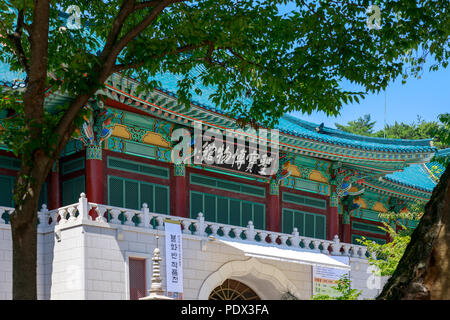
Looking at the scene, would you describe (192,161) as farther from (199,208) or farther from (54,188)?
(54,188)

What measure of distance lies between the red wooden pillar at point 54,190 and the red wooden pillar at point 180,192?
3.17 m

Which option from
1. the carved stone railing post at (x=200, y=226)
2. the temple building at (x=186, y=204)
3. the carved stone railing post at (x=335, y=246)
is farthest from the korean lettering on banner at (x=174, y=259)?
the carved stone railing post at (x=335, y=246)

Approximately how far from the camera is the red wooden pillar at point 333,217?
1056 inches

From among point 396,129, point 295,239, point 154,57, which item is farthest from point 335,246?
point 396,129

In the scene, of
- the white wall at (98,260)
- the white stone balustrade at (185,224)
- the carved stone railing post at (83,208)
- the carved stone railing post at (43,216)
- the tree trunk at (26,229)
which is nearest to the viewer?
the tree trunk at (26,229)

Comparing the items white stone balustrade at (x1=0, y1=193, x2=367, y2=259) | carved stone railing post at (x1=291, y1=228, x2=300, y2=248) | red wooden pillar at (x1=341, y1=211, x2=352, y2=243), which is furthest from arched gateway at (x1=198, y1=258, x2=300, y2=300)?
red wooden pillar at (x1=341, y1=211, x2=352, y2=243)

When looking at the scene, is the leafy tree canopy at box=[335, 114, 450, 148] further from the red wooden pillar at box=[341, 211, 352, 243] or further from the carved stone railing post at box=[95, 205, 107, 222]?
the carved stone railing post at box=[95, 205, 107, 222]

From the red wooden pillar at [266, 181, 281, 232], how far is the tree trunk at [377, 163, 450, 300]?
17.5m

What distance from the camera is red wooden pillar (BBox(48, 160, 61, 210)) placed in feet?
67.8

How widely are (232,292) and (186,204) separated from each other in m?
3.23

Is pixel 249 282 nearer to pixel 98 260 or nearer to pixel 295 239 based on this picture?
pixel 295 239

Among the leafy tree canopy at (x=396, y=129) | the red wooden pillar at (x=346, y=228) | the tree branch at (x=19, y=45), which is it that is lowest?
the red wooden pillar at (x=346, y=228)

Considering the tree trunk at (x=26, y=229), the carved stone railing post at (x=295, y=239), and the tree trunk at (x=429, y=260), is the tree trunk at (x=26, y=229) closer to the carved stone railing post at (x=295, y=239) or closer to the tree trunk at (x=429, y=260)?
the tree trunk at (x=429, y=260)

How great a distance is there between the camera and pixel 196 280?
68.3ft
